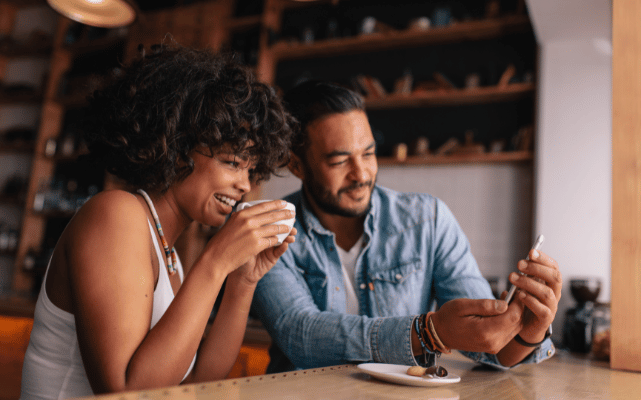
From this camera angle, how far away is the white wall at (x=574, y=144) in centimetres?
302

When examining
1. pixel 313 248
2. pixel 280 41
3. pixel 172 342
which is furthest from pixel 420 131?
pixel 172 342

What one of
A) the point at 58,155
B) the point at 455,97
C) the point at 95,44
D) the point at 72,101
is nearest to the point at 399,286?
the point at 455,97

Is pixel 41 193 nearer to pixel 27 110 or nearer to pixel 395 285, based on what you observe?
pixel 27 110

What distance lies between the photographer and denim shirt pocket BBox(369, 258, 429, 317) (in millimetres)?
1508

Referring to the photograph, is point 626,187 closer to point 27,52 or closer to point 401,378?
point 401,378

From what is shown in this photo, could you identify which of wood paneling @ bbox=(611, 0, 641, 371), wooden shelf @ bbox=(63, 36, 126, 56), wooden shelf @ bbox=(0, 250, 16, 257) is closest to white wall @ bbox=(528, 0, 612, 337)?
wood paneling @ bbox=(611, 0, 641, 371)

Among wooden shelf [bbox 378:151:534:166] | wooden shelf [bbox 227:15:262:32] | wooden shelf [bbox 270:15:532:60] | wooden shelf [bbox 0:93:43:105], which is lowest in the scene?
wooden shelf [bbox 378:151:534:166]

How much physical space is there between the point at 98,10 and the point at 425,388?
259 cm

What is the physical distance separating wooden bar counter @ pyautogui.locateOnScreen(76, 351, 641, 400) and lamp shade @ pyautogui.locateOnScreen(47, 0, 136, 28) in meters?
2.31

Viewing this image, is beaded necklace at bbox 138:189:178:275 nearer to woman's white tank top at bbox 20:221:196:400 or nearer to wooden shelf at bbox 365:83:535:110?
woman's white tank top at bbox 20:221:196:400

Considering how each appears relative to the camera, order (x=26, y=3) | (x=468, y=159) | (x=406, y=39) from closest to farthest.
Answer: (x=468, y=159) → (x=406, y=39) → (x=26, y=3)

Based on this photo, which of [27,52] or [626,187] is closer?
[626,187]

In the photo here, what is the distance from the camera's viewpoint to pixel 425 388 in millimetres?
900

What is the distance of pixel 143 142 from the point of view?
1229 millimetres
